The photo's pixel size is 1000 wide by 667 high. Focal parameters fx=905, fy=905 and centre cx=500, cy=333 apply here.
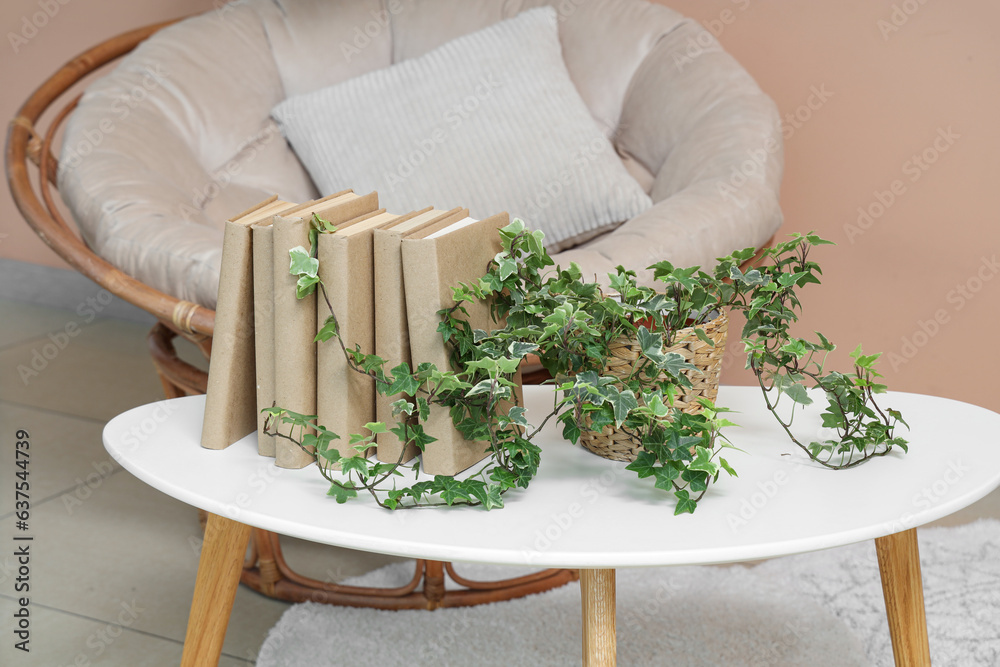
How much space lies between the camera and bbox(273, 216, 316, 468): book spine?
0.73 metres

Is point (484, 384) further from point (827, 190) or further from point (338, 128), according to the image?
point (827, 190)

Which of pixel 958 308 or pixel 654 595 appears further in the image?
pixel 958 308

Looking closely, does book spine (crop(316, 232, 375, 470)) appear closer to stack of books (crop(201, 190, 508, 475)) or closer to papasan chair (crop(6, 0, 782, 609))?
stack of books (crop(201, 190, 508, 475))

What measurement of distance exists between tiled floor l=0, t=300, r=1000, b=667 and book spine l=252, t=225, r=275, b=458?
57cm

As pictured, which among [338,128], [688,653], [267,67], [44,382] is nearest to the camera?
[688,653]

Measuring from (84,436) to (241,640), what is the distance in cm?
90

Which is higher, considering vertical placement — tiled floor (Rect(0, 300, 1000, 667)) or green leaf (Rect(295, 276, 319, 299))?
green leaf (Rect(295, 276, 319, 299))

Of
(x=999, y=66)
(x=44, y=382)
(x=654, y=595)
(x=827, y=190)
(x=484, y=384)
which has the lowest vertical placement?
(x=44, y=382)

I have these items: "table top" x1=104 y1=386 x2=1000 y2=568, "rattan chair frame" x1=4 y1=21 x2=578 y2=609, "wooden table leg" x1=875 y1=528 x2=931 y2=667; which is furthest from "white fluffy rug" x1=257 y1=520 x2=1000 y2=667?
"table top" x1=104 y1=386 x2=1000 y2=568

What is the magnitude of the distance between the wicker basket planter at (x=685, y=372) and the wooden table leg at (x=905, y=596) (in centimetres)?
24

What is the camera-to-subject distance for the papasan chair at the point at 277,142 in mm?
1229

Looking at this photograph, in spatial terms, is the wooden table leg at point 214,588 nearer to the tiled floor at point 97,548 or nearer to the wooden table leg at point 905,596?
the tiled floor at point 97,548

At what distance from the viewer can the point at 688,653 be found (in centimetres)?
118

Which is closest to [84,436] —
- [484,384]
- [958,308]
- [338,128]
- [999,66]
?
[338,128]
